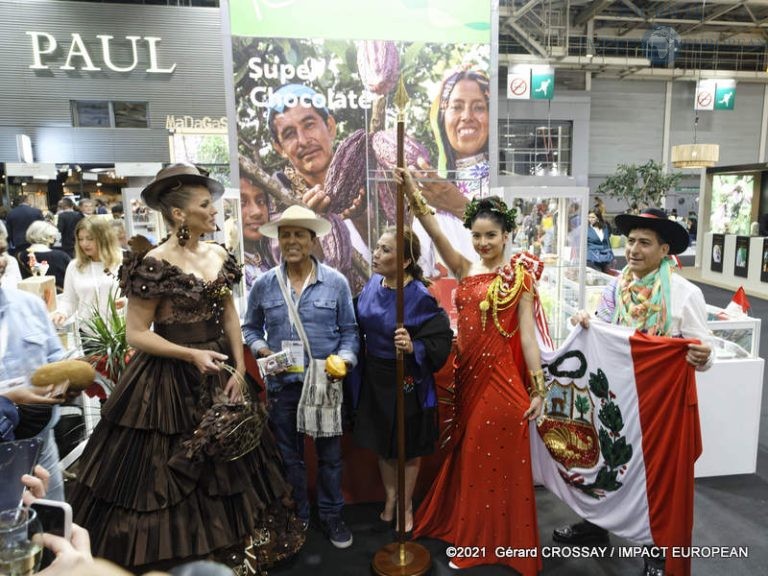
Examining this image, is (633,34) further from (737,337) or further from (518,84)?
(737,337)

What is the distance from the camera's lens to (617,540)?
108 inches

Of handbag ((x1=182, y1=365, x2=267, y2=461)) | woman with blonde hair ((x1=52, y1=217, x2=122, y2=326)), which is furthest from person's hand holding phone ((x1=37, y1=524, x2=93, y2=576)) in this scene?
woman with blonde hair ((x1=52, y1=217, x2=122, y2=326))

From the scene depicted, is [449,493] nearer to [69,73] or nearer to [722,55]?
[69,73]

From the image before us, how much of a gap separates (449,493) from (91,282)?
2.86 m

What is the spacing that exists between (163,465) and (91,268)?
2.42m

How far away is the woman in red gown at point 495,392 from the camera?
2439mm

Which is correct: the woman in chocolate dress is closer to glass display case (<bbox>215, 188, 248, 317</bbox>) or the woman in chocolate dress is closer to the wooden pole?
the wooden pole

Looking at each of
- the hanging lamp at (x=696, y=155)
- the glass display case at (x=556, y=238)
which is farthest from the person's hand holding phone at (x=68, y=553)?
the hanging lamp at (x=696, y=155)

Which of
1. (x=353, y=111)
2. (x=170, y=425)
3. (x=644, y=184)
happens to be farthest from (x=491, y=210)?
(x=644, y=184)

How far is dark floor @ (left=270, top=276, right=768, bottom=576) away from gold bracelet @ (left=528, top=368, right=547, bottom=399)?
87 cm

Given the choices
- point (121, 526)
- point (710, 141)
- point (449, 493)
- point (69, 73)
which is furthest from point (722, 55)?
point (121, 526)

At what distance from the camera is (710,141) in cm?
1833

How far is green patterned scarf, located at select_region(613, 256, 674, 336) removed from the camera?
2.40 m

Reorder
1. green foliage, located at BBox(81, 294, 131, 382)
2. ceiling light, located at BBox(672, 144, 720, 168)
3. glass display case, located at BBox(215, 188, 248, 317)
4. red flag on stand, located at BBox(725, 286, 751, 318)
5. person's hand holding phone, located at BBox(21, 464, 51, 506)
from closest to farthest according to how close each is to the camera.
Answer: person's hand holding phone, located at BBox(21, 464, 51, 506), green foliage, located at BBox(81, 294, 131, 382), red flag on stand, located at BBox(725, 286, 751, 318), glass display case, located at BBox(215, 188, 248, 317), ceiling light, located at BBox(672, 144, 720, 168)
